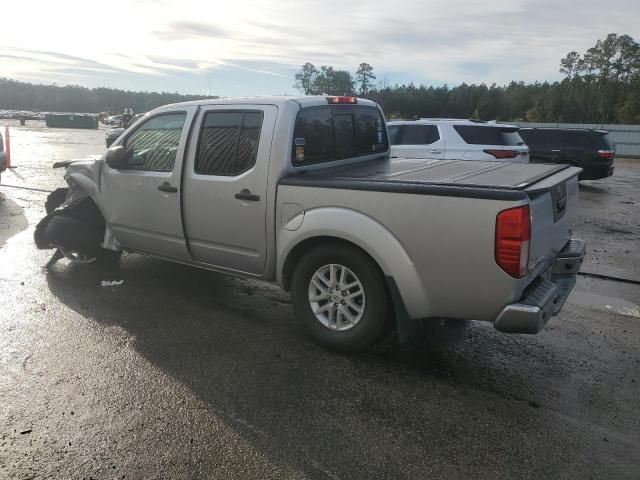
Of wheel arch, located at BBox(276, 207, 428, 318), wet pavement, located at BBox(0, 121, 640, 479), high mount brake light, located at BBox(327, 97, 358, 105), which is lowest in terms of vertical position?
wet pavement, located at BBox(0, 121, 640, 479)

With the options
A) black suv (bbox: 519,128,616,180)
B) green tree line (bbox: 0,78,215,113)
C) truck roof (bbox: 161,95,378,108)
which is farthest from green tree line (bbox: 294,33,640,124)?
green tree line (bbox: 0,78,215,113)

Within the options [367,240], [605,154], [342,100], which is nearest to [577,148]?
[605,154]

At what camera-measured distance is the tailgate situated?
334cm

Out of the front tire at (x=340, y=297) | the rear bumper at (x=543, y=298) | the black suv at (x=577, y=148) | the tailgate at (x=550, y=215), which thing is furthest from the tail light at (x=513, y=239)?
the black suv at (x=577, y=148)

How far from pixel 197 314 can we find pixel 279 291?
1.02 meters

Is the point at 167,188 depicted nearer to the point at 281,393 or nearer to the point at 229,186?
the point at 229,186

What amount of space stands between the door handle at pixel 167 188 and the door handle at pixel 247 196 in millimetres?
795

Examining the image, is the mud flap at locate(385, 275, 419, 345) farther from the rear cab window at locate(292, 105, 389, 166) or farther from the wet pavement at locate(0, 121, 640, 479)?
the rear cab window at locate(292, 105, 389, 166)

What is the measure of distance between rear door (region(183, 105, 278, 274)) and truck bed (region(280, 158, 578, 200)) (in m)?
0.37

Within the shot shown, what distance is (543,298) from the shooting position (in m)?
3.43

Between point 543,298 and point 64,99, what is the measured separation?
156225 mm

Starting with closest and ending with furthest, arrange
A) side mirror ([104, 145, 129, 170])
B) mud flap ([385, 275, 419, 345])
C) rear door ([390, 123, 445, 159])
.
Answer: mud flap ([385, 275, 419, 345]), side mirror ([104, 145, 129, 170]), rear door ([390, 123, 445, 159])

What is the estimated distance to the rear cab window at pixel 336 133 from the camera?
437 cm

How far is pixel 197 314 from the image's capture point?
15.9 ft
